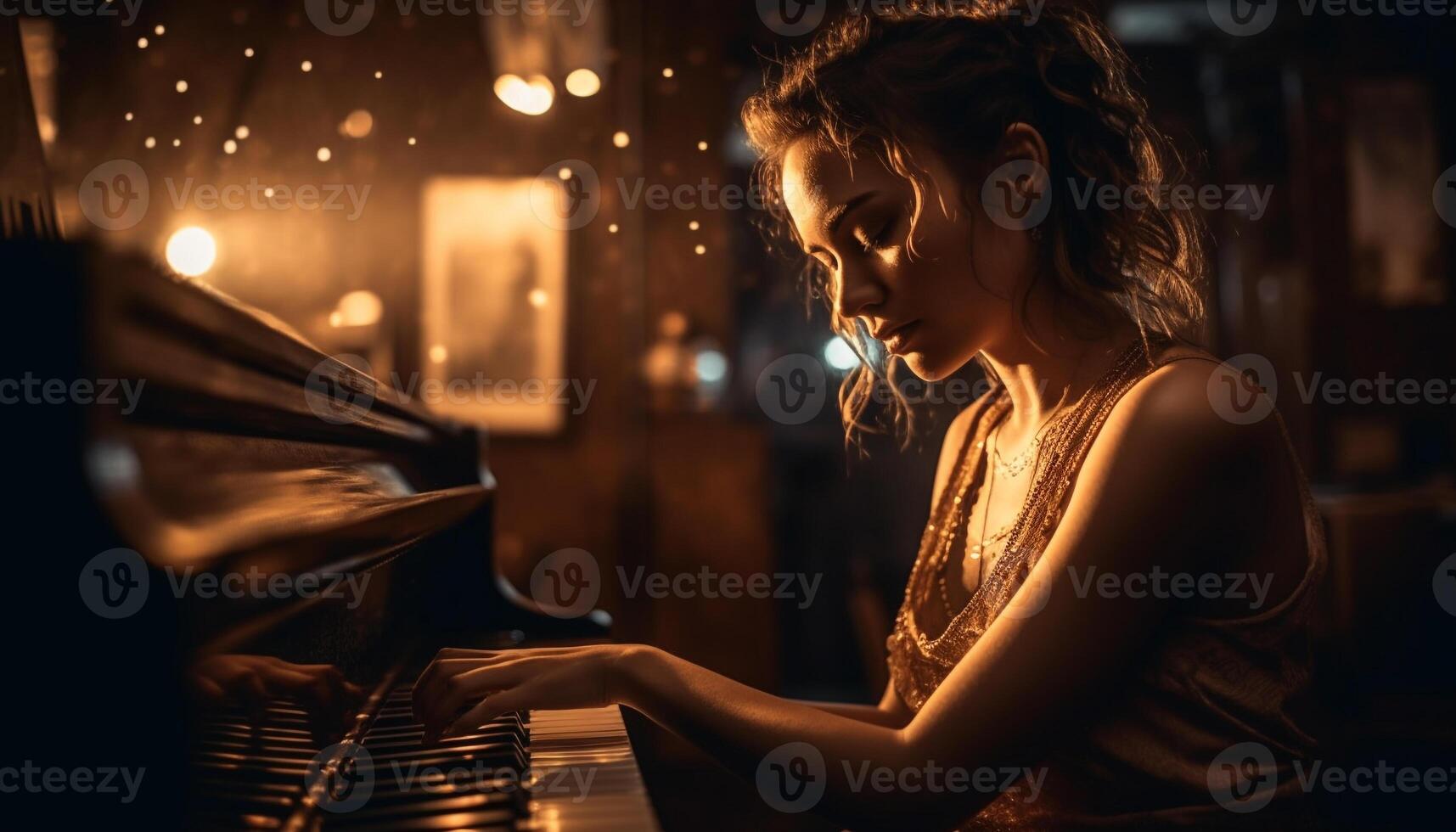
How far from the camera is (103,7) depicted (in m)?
3.45

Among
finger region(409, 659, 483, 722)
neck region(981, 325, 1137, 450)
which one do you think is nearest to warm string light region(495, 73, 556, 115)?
neck region(981, 325, 1137, 450)

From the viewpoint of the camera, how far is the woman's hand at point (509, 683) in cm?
92

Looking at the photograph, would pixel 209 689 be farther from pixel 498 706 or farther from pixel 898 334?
pixel 898 334

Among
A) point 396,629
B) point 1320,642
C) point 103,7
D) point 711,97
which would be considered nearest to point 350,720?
point 396,629

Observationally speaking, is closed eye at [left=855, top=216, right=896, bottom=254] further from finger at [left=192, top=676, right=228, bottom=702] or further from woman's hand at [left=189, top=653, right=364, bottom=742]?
finger at [left=192, top=676, right=228, bottom=702]

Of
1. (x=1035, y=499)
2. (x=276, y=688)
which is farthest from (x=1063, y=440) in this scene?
(x=276, y=688)

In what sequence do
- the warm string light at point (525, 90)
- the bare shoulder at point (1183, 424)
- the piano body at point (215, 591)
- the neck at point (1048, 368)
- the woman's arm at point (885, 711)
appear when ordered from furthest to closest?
the warm string light at point (525, 90) → the woman's arm at point (885, 711) → the neck at point (1048, 368) → the bare shoulder at point (1183, 424) → the piano body at point (215, 591)

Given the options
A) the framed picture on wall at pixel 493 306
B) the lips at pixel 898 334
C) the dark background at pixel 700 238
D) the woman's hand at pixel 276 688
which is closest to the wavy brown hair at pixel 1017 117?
the lips at pixel 898 334

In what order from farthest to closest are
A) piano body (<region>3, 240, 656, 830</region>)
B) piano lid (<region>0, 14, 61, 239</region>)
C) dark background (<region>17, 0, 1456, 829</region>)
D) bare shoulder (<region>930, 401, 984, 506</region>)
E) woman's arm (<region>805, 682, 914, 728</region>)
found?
dark background (<region>17, 0, 1456, 829</region>)
bare shoulder (<region>930, 401, 984, 506</region>)
woman's arm (<region>805, 682, 914, 728</region>)
piano lid (<region>0, 14, 61, 239</region>)
piano body (<region>3, 240, 656, 830</region>)

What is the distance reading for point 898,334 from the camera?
1.27 meters

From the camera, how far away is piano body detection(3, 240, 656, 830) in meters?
0.57

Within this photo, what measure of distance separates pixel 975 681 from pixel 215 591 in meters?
0.66

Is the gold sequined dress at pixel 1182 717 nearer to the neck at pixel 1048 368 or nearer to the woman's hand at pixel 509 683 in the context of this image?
the neck at pixel 1048 368

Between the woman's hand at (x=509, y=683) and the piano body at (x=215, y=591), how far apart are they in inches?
1.6
